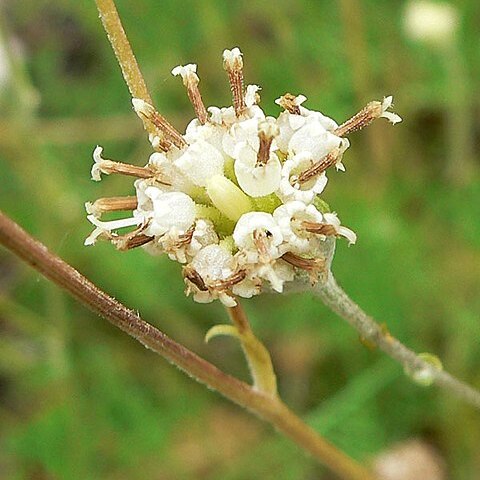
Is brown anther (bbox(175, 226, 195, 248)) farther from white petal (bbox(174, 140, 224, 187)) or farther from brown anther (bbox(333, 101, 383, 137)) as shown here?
brown anther (bbox(333, 101, 383, 137))

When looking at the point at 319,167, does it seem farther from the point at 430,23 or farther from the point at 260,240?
the point at 430,23

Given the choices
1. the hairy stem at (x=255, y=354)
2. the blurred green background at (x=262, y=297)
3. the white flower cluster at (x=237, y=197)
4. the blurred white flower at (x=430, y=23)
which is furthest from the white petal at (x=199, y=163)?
the blurred white flower at (x=430, y=23)

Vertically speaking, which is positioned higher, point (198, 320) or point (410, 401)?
point (198, 320)

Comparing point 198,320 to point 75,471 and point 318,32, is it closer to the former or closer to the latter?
point 75,471

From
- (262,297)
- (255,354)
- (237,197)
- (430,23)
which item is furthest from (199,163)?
(262,297)

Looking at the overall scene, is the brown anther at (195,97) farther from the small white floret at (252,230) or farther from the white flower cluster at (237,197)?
the small white floret at (252,230)

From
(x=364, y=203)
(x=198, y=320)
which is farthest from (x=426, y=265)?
(x=198, y=320)
